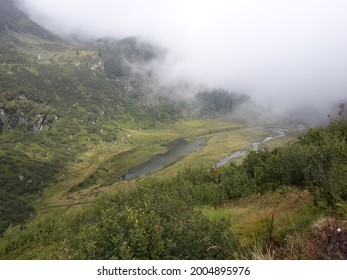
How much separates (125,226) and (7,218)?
170m

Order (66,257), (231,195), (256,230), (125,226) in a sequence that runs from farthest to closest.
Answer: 1. (231,195)
2. (256,230)
3. (125,226)
4. (66,257)

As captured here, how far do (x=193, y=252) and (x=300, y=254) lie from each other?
9.67 feet

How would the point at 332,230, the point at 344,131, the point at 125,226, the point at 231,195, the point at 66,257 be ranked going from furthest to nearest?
1. the point at 231,195
2. the point at 344,131
3. the point at 125,226
4. the point at 66,257
5. the point at 332,230

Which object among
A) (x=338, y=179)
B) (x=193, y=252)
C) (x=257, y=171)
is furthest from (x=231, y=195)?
(x=193, y=252)

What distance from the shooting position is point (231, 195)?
51.2m

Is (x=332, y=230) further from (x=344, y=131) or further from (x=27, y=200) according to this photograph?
(x=27, y=200)

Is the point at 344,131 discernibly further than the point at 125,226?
Yes

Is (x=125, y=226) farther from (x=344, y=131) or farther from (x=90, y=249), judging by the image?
(x=344, y=131)

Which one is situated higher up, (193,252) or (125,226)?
(125,226)

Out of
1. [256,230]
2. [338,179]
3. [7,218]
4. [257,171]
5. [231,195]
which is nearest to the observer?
[256,230]
